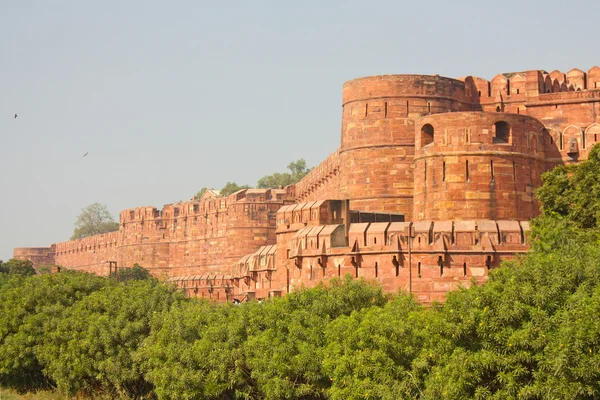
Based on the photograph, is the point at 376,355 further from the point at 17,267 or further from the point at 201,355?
the point at 17,267

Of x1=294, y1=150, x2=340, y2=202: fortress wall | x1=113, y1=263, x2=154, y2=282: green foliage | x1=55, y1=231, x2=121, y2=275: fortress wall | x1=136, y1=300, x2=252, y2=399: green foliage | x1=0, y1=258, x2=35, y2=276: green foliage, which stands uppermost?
x1=294, y1=150, x2=340, y2=202: fortress wall

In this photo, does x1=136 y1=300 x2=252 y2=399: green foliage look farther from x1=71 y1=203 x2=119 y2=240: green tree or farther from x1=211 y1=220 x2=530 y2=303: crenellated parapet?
x1=71 y1=203 x2=119 y2=240: green tree

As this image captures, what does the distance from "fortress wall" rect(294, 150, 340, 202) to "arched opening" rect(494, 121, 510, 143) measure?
6575mm

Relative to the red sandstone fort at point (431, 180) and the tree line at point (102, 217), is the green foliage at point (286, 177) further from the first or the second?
the red sandstone fort at point (431, 180)

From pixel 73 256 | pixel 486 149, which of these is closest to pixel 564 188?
pixel 486 149

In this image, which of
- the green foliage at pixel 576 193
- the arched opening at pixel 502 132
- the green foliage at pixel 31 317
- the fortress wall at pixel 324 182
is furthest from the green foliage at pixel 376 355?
the fortress wall at pixel 324 182

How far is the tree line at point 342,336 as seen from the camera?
1384 centimetres

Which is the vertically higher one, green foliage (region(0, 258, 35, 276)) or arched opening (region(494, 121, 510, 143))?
arched opening (region(494, 121, 510, 143))

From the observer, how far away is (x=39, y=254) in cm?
8675

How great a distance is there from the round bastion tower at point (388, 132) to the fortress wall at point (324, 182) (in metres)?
2.46

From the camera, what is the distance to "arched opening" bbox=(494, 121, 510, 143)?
27.1 m

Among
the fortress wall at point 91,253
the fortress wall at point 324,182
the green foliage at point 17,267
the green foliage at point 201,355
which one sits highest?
the fortress wall at point 324,182

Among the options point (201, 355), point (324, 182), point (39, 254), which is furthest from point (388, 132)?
point (39, 254)

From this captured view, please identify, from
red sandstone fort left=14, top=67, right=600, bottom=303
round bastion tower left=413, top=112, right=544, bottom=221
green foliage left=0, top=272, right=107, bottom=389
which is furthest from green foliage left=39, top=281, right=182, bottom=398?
round bastion tower left=413, top=112, right=544, bottom=221
